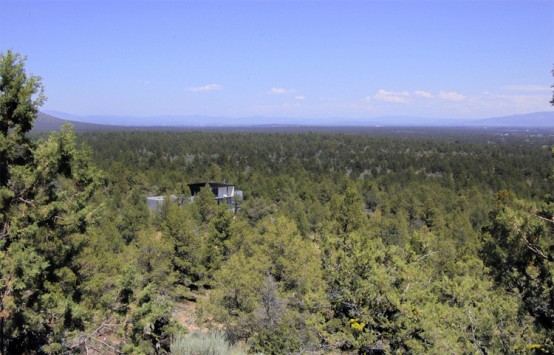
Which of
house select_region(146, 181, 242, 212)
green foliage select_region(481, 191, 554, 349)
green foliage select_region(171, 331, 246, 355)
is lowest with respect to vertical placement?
house select_region(146, 181, 242, 212)

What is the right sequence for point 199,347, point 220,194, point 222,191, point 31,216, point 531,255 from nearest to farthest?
point 199,347 → point 531,255 → point 31,216 → point 220,194 → point 222,191

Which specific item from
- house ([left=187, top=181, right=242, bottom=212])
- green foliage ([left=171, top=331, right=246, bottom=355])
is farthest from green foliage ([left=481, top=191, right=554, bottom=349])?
house ([left=187, top=181, right=242, bottom=212])

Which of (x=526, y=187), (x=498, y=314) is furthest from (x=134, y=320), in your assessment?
(x=526, y=187)

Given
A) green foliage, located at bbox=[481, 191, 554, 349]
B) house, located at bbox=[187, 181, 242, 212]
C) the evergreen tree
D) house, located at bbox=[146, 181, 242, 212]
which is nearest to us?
green foliage, located at bbox=[481, 191, 554, 349]

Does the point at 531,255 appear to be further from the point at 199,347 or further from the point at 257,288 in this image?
the point at 257,288

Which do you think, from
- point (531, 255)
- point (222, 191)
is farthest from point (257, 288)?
point (222, 191)

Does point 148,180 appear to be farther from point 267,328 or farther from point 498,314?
point 498,314

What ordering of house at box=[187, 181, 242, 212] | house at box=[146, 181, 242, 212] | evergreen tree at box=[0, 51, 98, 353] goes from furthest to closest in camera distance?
house at box=[187, 181, 242, 212] → house at box=[146, 181, 242, 212] → evergreen tree at box=[0, 51, 98, 353]

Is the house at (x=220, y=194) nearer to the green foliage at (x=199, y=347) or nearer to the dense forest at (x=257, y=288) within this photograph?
the dense forest at (x=257, y=288)

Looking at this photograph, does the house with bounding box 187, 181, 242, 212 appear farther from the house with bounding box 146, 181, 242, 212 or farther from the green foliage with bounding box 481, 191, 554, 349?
the green foliage with bounding box 481, 191, 554, 349

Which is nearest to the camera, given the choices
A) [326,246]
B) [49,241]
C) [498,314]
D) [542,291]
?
[542,291]

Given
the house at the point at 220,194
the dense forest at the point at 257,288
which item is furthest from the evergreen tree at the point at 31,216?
the house at the point at 220,194
